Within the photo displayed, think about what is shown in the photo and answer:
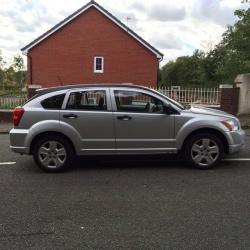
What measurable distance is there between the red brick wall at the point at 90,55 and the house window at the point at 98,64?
25 centimetres

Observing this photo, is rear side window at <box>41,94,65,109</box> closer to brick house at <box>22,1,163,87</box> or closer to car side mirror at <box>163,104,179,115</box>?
car side mirror at <box>163,104,179,115</box>

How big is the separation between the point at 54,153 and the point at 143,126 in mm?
1646

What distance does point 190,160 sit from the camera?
7.19 meters

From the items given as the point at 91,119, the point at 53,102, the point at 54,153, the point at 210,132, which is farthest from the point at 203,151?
the point at 53,102

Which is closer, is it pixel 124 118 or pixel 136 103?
pixel 124 118

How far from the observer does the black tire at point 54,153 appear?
705cm

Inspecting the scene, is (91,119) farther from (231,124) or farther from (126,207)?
(231,124)

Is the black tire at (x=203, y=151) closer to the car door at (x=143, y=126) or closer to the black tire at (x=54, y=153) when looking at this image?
the car door at (x=143, y=126)

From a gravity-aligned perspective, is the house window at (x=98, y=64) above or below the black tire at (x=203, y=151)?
above

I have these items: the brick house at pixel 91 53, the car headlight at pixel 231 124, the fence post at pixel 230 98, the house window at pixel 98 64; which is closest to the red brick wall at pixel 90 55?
the brick house at pixel 91 53

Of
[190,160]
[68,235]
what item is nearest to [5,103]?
[190,160]

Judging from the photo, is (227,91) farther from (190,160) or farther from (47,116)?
(47,116)

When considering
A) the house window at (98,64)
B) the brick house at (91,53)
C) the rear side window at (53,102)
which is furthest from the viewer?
the house window at (98,64)

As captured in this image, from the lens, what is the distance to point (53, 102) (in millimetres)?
7184
